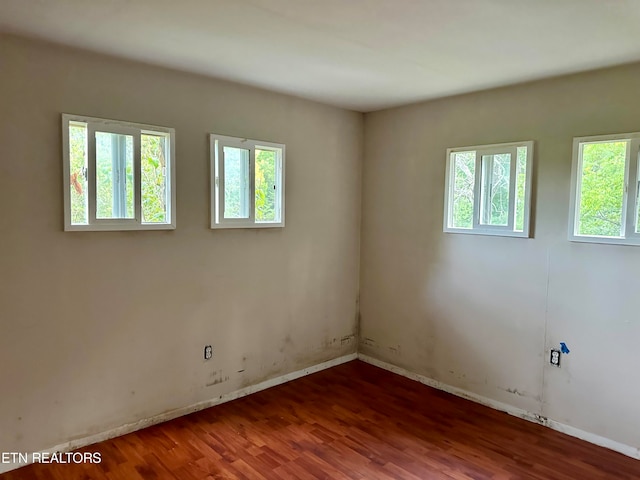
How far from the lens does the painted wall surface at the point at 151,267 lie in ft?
8.27

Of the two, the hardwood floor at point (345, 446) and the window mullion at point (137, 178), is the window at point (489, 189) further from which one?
the window mullion at point (137, 178)

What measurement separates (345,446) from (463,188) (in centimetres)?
222

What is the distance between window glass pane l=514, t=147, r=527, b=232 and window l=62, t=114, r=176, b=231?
2546 mm

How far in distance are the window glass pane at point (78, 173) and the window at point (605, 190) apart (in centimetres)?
323

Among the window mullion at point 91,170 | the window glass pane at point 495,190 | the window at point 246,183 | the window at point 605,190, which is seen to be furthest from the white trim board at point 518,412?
the window mullion at point 91,170

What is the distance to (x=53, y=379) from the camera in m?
2.66

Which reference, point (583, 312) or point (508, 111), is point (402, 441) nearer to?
point (583, 312)

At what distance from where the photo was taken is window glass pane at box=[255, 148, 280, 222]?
11.7 feet

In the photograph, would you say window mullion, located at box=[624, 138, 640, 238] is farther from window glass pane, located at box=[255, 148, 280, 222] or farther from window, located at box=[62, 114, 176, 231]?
window, located at box=[62, 114, 176, 231]

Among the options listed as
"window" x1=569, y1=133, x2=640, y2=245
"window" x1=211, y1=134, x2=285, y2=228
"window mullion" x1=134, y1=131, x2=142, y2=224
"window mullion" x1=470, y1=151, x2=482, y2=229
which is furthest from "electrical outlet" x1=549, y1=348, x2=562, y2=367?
"window mullion" x1=134, y1=131, x2=142, y2=224

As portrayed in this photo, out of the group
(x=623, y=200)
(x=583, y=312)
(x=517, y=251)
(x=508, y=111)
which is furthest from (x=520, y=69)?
(x=583, y=312)

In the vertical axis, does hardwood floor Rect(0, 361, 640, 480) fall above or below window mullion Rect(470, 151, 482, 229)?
below

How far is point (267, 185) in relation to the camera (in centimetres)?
365

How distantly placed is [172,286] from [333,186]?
1.79 metres
